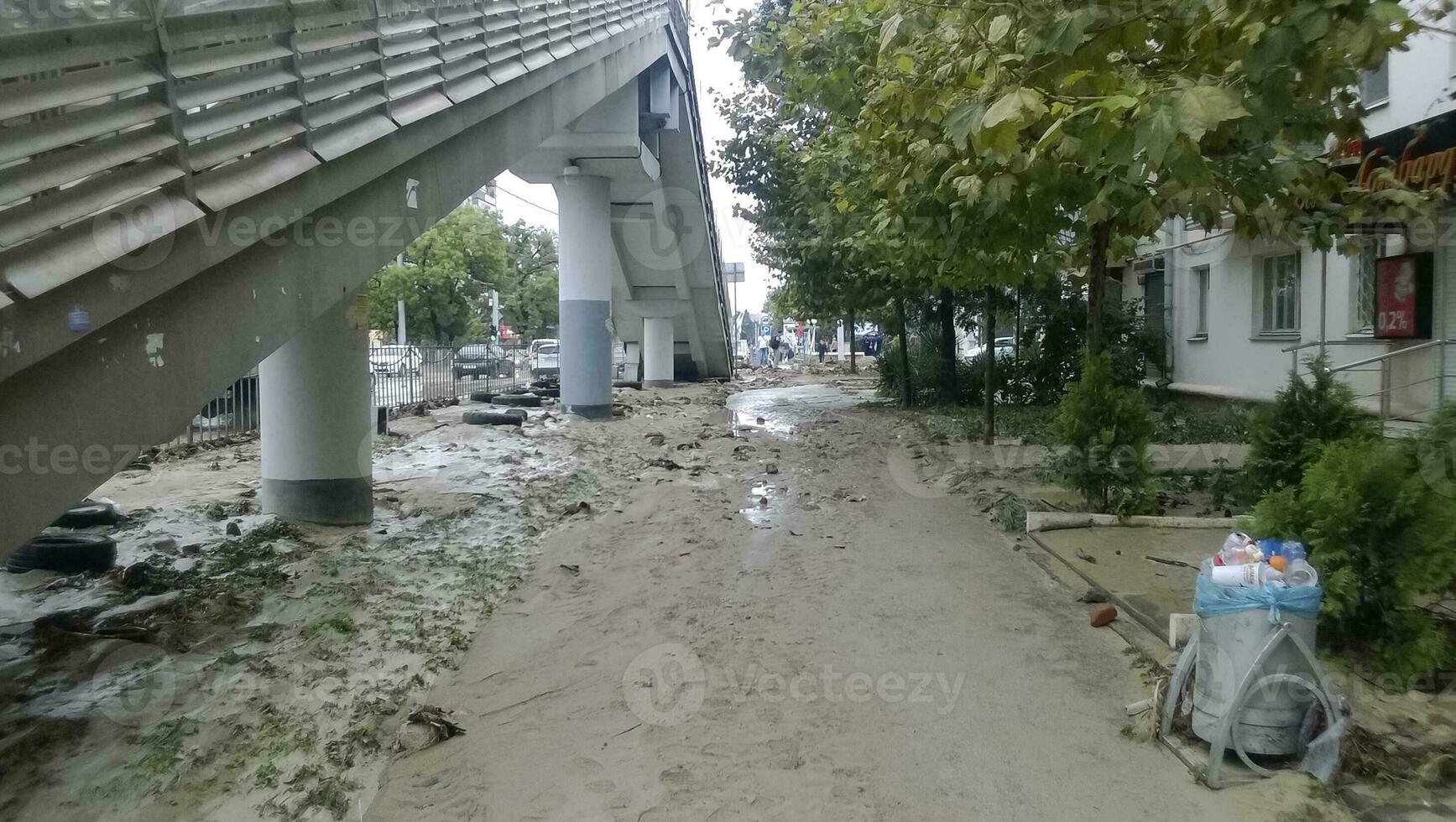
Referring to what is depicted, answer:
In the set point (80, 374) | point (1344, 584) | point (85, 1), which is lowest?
point (1344, 584)

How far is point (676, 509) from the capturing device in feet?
36.9

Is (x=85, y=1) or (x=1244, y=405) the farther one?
(x=1244, y=405)

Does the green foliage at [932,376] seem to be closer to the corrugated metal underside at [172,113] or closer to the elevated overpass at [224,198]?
the elevated overpass at [224,198]

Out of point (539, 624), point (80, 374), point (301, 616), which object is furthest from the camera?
point (539, 624)

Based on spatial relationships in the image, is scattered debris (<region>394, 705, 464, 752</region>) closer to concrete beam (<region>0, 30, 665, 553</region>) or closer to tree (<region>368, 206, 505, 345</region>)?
concrete beam (<region>0, 30, 665, 553</region>)

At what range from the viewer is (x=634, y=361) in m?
36.6

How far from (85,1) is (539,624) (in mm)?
4448

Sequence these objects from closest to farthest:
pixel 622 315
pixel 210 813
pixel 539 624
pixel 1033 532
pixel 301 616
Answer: pixel 210 813 → pixel 301 616 → pixel 539 624 → pixel 1033 532 → pixel 622 315

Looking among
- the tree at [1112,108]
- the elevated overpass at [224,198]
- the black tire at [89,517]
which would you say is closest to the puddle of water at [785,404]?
the elevated overpass at [224,198]

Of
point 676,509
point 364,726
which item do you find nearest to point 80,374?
point 364,726

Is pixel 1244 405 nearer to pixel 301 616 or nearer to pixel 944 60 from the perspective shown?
pixel 944 60

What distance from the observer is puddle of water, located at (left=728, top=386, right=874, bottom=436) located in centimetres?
2091

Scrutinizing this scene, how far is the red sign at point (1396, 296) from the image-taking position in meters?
12.7

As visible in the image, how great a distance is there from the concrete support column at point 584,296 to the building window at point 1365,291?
12468mm
